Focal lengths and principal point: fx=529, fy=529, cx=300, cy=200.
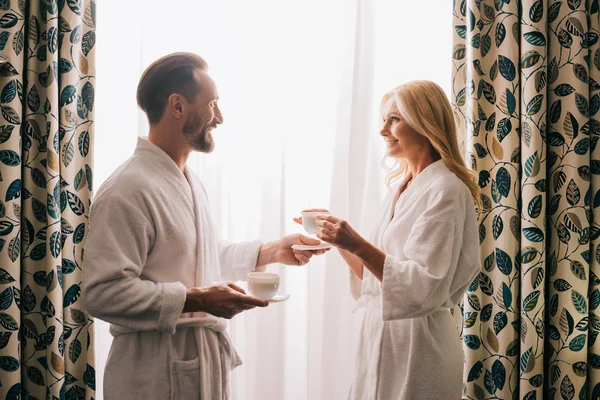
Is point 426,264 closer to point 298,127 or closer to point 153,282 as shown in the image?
point 153,282

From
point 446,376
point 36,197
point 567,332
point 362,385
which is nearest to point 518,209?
point 567,332

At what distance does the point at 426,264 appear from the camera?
Result: 1.63m

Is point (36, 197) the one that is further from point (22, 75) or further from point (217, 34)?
point (217, 34)

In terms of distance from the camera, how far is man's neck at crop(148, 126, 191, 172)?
1729 millimetres

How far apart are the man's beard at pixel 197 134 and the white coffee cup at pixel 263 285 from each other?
468 millimetres

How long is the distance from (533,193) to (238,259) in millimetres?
1222

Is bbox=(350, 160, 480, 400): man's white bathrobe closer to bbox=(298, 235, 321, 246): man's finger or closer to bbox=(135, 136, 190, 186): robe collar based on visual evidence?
bbox=(298, 235, 321, 246): man's finger

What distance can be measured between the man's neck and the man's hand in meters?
0.46

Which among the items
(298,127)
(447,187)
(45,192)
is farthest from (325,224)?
(45,192)

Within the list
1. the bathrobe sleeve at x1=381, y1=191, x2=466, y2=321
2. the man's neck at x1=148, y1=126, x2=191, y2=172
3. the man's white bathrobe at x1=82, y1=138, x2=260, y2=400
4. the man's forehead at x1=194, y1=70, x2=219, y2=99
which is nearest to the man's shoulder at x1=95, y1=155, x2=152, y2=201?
the man's white bathrobe at x1=82, y1=138, x2=260, y2=400

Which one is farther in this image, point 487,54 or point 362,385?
point 487,54

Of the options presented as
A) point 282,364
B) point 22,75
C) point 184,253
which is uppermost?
point 22,75

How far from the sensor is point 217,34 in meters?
2.44

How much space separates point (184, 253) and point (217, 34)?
4.02 feet
